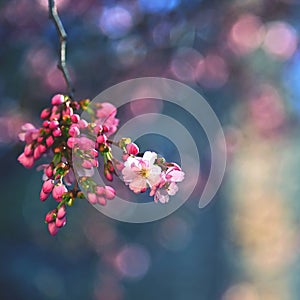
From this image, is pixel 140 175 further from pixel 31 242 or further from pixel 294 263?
pixel 294 263

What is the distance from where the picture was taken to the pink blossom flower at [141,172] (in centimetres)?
75

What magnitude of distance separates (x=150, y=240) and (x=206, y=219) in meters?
0.40

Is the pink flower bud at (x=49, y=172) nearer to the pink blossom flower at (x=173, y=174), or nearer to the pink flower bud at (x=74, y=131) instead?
the pink flower bud at (x=74, y=131)

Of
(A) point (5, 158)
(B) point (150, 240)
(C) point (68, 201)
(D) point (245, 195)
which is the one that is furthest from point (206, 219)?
(C) point (68, 201)

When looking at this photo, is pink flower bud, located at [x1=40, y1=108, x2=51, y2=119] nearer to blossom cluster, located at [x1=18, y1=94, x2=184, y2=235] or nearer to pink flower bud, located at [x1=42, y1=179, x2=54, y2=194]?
blossom cluster, located at [x1=18, y1=94, x2=184, y2=235]

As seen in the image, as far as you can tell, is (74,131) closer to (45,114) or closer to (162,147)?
(45,114)

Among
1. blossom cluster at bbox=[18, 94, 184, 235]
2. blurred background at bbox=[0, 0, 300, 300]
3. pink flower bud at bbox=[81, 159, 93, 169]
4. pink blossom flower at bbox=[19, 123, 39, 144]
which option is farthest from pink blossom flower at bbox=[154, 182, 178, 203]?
blurred background at bbox=[0, 0, 300, 300]

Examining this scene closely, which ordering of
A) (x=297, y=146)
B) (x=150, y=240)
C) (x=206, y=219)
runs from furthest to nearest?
1. (x=297, y=146)
2. (x=206, y=219)
3. (x=150, y=240)

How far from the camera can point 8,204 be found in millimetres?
2336

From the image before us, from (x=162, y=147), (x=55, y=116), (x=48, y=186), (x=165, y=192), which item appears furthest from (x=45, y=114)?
(x=162, y=147)

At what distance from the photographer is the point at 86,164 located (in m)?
0.76

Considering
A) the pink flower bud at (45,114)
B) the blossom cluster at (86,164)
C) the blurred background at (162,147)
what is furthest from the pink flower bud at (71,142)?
the blurred background at (162,147)

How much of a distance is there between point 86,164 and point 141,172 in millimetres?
83

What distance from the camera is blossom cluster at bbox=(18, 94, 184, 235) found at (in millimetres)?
764
